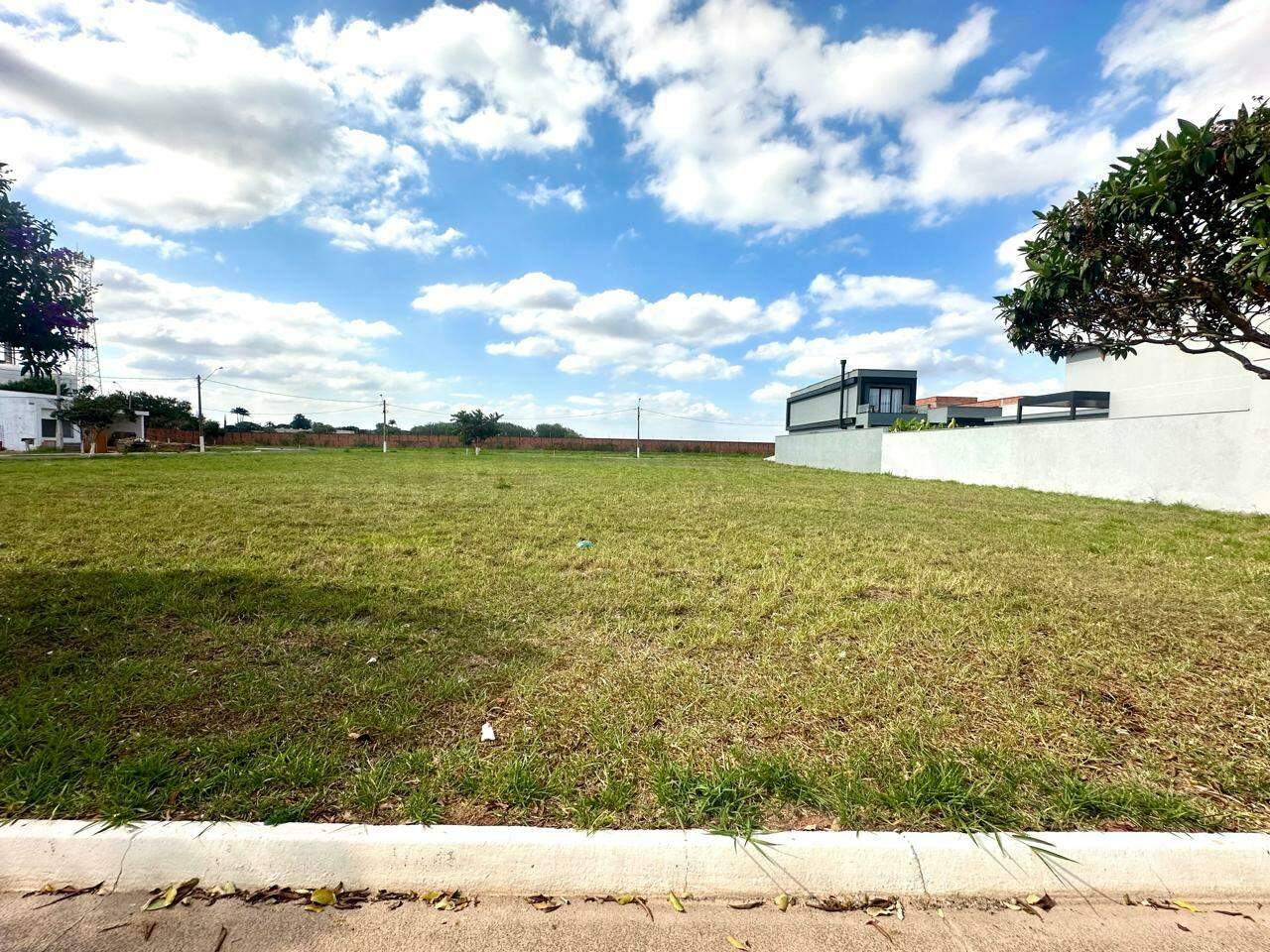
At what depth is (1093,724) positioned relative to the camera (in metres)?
2.57

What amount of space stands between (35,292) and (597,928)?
16.1 feet

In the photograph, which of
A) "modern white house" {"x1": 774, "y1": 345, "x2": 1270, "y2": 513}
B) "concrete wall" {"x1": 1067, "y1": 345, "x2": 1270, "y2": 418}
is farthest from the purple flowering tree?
"concrete wall" {"x1": 1067, "y1": 345, "x2": 1270, "y2": 418}

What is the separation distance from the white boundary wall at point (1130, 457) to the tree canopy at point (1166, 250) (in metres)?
6.07

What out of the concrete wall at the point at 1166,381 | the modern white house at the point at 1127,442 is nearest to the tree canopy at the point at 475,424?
the modern white house at the point at 1127,442

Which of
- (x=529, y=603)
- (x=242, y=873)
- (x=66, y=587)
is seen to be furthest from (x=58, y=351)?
(x=242, y=873)

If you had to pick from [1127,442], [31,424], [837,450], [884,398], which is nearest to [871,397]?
[884,398]

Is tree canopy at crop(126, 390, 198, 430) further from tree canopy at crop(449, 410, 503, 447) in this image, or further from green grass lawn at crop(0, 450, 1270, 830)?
green grass lawn at crop(0, 450, 1270, 830)

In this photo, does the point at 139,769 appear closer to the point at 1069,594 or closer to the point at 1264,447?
the point at 1069,594

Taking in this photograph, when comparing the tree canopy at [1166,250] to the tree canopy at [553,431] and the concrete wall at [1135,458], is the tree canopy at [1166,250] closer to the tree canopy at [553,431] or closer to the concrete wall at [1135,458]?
the concrete wall at [1135,458]

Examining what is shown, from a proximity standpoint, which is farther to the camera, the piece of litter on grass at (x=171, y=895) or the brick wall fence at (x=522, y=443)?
the brick wall fence at (x=522, y=443)

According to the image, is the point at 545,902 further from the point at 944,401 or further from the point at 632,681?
the point at 944,401

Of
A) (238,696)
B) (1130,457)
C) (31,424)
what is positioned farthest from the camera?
(31,424)

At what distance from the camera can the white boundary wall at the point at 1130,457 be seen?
965 cm

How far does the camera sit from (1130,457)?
1183 cm
